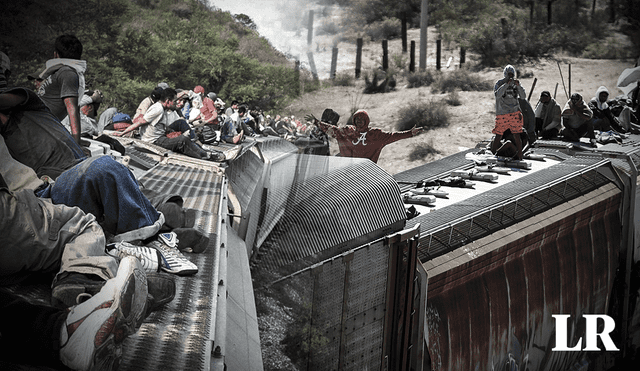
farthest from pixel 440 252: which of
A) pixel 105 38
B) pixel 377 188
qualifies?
pixel 105 38

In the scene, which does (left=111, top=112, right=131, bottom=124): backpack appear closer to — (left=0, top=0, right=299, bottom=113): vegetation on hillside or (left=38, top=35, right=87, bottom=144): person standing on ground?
(left=38, top=35, right=87, bottom=144): person standing on ground

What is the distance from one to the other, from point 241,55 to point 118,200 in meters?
19.1

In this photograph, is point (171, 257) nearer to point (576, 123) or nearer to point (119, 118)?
point (119, 118)

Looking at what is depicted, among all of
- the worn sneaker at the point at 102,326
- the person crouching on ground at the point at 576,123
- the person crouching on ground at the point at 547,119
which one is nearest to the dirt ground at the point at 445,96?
the person crouching on ground at the point at 547,119

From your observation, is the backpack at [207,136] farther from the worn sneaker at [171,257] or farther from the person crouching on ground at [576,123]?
the person crouching on ground at [576,123]

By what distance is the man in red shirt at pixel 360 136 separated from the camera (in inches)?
243

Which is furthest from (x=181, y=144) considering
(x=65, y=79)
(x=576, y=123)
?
(x=576, y=123)

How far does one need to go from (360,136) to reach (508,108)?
3.84m

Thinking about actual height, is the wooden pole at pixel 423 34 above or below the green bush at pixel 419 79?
above

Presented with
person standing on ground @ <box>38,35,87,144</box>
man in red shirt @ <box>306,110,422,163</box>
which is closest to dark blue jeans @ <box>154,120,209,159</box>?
man in red shirt @ <box>306,110,422,163</box>

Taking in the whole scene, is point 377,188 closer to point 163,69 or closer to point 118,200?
point 118,200

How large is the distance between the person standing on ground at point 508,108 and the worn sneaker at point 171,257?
713 centimetres

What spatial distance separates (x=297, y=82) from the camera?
776 inches

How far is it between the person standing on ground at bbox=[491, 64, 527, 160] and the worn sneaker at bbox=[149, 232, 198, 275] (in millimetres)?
7132
